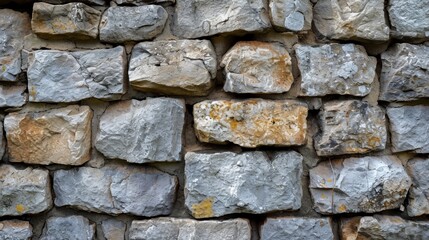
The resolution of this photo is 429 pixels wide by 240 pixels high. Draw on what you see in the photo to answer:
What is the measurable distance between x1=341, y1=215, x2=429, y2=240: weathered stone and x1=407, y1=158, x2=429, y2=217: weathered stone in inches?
1.6

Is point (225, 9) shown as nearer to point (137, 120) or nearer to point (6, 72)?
point (137, 120)

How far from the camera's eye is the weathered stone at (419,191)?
1.45 m

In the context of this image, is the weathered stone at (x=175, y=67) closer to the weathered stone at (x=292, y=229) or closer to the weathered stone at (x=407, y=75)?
the weathered stone at (x=292, y=229)

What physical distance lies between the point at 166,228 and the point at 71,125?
46 cm

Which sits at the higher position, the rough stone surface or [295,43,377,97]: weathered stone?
[295,43,377,97]: weathered stone

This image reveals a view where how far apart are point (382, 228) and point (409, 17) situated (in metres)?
0.70

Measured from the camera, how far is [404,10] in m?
1.45

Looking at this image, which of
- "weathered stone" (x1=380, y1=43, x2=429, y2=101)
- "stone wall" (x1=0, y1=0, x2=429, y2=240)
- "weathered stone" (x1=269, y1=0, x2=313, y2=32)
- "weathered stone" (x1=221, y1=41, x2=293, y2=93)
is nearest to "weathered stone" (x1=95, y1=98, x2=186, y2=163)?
"stone wall" (x1=0, y1=0, x2=429, y2=240)

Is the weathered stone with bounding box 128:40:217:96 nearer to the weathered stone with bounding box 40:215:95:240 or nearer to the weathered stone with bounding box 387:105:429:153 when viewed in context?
the weathered stone with bounding box 40:215:95:240

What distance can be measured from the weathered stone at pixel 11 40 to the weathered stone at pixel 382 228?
3.96 feet

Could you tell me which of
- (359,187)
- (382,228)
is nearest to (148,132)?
(359,187)

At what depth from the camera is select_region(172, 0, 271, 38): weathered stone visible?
1.39m

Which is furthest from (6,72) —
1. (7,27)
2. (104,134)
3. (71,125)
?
(104,134)

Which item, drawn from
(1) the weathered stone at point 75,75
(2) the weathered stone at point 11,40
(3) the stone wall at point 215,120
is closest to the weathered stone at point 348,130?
(3) the stone wall at point 215,120
